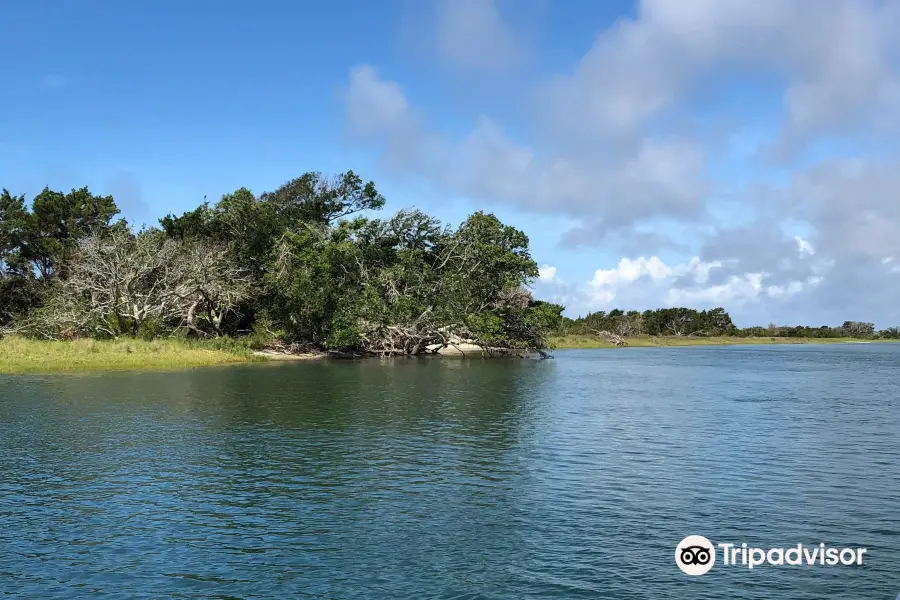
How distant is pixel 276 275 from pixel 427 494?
62.7 metres

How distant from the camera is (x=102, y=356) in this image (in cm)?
6019

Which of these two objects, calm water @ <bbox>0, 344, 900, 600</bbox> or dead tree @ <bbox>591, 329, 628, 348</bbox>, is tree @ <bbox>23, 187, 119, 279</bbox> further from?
dead tree @ <bbox>591, 329, 628, 348</bbox>

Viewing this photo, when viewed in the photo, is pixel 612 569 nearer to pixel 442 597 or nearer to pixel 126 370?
pixel 442 597

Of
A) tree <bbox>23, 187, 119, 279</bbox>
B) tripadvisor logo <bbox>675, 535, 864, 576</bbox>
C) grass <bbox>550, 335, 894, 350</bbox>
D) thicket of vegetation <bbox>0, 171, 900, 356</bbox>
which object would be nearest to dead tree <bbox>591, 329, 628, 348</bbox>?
grass <bbox>550, 335, 894, 350</bbox>

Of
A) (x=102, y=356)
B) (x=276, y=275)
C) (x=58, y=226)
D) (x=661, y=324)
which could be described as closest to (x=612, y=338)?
(x=661, y=324)

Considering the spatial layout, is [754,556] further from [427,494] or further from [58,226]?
[58,226]

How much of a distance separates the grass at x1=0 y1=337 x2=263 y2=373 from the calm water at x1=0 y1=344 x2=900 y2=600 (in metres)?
14.5

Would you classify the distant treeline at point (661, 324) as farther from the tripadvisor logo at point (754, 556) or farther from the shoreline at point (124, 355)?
the tripadvisor logo at point (754, 556)

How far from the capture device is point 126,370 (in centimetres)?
5738

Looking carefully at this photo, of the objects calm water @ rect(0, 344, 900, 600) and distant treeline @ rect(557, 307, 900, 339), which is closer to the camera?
calm water @ rect(0, 344, 900, 600)

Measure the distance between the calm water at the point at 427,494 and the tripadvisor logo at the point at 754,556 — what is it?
0.36 metres

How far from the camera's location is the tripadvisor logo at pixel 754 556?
1584 centimetres

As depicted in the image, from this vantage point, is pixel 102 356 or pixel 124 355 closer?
pixel 102 356

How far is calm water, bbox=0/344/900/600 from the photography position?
1490 cm
